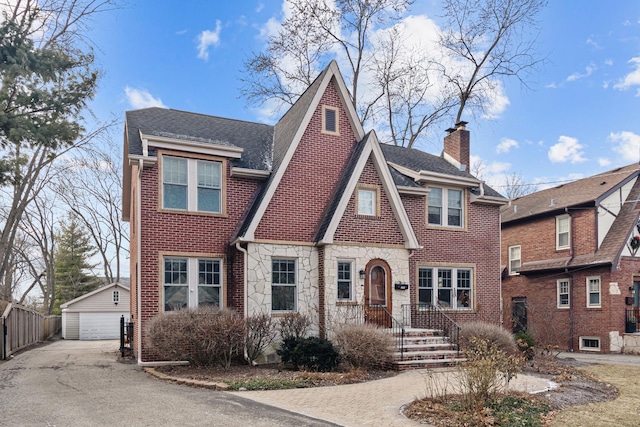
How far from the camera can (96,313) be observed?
3197cm

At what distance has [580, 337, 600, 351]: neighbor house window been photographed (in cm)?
2022

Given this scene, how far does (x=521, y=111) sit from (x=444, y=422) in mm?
20052

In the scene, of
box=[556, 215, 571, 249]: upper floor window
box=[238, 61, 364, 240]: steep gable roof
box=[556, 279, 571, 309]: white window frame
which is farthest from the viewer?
box=[556, 215, 571, 249]: upper floor window

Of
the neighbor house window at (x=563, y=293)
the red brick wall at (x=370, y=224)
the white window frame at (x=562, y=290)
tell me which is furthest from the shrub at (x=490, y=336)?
the neighbor house window at (x=563, y=293)

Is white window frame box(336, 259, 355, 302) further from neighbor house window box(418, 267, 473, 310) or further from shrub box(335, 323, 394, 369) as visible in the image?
neighbor house window box(418, 267, 473, 310)

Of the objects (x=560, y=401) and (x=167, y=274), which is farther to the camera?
(x=167, y=274)

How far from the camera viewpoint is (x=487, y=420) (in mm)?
6465

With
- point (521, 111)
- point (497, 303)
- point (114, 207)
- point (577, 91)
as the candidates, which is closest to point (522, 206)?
point (521, 111)

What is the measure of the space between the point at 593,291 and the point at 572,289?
915 millimetres

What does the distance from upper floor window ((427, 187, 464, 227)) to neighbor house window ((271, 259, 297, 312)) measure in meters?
5.96

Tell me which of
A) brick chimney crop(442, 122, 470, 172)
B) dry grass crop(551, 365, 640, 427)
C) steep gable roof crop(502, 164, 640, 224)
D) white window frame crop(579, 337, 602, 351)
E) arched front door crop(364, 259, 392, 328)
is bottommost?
white window frame crop(579, 337, 602, 351)

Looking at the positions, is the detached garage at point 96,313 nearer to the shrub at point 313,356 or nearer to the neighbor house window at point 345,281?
the neighbor house window at point 345,281

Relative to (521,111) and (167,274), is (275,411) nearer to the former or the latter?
(167,274)

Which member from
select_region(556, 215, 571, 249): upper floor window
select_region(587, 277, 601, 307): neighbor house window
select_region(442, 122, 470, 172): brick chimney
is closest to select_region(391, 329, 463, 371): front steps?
select_region(442, 122, 470, 172): brick chimney
